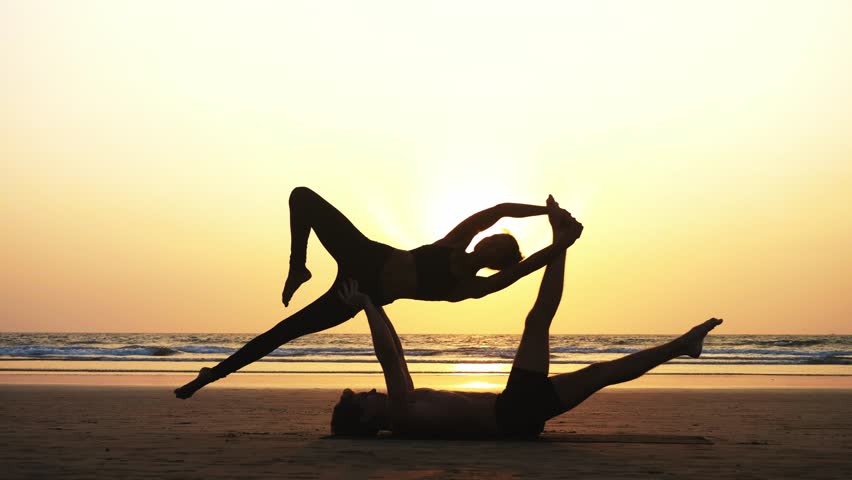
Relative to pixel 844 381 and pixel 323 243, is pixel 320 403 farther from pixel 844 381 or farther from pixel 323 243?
pixel 844 381

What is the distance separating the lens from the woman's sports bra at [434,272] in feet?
21.5

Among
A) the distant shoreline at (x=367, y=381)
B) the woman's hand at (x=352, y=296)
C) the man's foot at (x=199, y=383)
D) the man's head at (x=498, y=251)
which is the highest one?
the man's head at (x=498, y=251)

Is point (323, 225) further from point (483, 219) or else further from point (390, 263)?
point (483, 219)

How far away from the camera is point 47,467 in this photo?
5469mm

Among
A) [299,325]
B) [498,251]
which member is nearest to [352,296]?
[299,325]

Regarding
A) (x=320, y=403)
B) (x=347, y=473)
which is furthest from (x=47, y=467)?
(x=320, y=403)

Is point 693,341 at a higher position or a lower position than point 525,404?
higher

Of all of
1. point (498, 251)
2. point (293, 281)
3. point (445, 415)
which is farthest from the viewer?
point (293, 281)

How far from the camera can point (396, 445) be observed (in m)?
6.63

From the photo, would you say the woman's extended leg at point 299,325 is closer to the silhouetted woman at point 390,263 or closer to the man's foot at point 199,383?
the silhouetted woman at point 390,263

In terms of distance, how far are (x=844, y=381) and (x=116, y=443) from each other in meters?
16.4

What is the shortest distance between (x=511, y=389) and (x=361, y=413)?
1154 mm

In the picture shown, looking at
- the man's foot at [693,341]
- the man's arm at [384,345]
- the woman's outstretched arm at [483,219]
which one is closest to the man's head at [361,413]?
the man's arm at [384,345]

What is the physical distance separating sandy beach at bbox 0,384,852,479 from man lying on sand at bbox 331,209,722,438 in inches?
5.8
